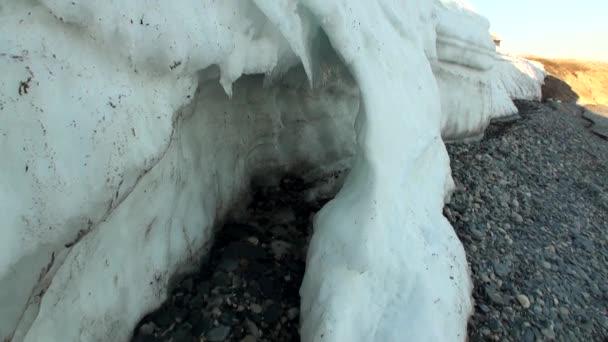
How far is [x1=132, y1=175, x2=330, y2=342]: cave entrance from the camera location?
2.37 metres

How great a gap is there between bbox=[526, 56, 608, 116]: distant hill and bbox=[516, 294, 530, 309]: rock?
9270 millimetres

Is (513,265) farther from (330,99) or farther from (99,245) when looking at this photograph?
(99,245)

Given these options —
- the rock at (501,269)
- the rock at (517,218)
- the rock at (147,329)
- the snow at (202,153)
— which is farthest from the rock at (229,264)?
the rock at (517,218)

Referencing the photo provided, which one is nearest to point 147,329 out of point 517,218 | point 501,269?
point 501,269

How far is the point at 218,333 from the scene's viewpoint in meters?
2.36

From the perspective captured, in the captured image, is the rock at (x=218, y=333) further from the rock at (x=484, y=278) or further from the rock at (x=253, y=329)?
the rock at (x=484, y=278)

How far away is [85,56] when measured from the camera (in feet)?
5.13

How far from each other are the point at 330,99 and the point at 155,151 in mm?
1960

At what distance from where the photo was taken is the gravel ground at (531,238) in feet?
9.52

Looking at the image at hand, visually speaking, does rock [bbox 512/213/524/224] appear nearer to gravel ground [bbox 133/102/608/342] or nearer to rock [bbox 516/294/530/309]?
gravel ground [bbox 133/102/608/342]

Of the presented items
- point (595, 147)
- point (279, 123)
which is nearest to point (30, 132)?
point (279, 123)

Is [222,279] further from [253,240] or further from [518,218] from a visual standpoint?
[518,218]

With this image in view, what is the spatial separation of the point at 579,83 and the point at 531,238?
10468 millimetres

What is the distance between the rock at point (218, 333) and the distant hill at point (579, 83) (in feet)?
34.7
